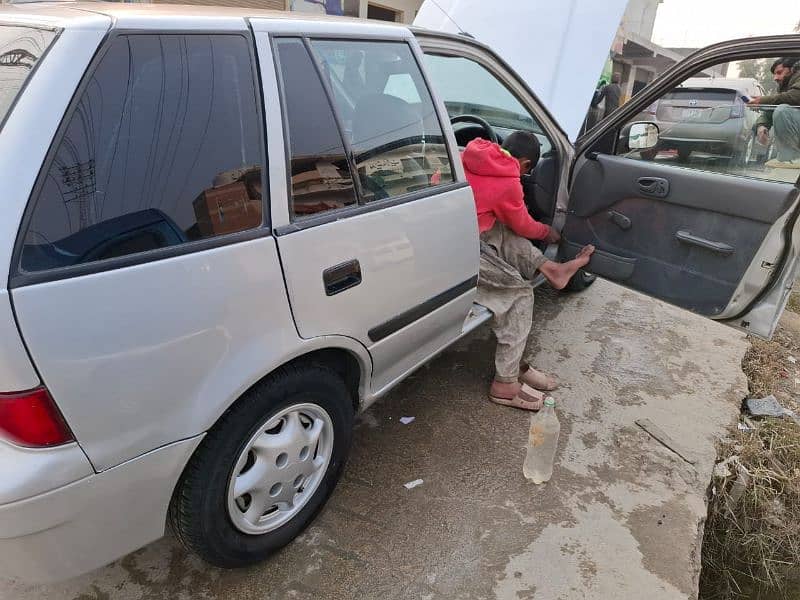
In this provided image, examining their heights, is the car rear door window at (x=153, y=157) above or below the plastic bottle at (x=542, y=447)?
above

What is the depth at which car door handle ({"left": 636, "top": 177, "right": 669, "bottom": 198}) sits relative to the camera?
288cm

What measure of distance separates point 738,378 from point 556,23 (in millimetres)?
2940

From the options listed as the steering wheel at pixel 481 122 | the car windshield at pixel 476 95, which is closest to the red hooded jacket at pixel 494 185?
the car windshield at pixel 476 95

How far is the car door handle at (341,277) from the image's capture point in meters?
1.79

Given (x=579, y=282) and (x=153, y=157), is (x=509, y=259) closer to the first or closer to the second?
(x=579, y=282)

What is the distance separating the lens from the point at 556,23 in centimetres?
436

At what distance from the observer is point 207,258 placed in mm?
1476

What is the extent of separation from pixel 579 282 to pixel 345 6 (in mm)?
7587

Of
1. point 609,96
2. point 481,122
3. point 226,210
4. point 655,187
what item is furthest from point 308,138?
point 609,96

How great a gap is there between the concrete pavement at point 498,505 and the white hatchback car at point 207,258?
0.82ft

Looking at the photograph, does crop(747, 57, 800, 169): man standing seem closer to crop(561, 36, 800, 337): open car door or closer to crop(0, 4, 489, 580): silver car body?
crop(561, 36, 800, 337): open car door

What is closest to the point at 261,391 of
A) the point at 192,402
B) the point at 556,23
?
the point at 192,402

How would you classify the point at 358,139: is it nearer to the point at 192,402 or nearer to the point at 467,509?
the point at 192,402

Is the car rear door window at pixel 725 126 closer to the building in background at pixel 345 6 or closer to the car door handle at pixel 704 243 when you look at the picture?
the car door handle at pixel 704 243
